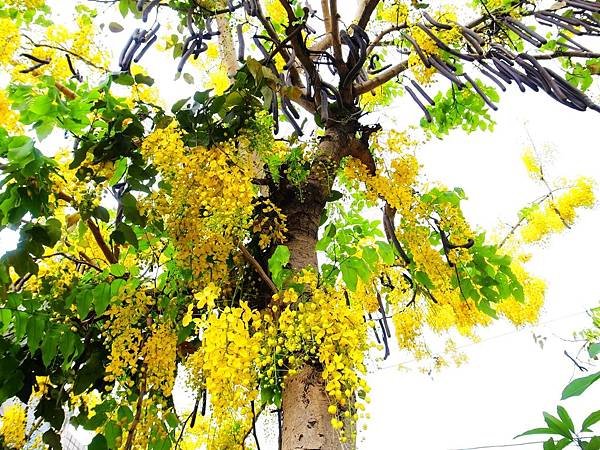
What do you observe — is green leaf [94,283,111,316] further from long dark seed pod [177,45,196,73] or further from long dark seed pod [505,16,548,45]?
long dark seed pod [505,16,548,45]

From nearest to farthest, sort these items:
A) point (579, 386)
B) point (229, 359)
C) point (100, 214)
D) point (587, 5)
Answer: point (579, 386) < point (229, 359) < point (100, 214) < point (587, 5)

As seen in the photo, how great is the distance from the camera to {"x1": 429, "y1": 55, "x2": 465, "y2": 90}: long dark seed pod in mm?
1365

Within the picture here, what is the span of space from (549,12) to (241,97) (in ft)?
3.72

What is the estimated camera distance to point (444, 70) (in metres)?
1.44

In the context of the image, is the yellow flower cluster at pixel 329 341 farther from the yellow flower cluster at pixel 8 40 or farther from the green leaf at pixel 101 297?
the yellow flower cluster at pixel 8 40

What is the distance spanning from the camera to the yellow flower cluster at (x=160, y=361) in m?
1.16

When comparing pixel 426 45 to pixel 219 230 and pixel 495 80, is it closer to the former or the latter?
pixel 495 80

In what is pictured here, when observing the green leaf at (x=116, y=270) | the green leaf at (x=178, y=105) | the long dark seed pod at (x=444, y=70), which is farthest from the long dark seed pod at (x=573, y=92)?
the green leaf at (x=116, y=270)

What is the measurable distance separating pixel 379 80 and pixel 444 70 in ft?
0.93

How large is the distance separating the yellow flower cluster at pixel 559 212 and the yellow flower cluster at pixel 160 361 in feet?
7.12

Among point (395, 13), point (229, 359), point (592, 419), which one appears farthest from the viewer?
point (395, 13)

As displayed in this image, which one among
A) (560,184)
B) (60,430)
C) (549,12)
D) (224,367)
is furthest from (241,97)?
(560,184)

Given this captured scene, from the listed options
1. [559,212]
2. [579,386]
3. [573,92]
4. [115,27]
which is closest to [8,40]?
[115,27]

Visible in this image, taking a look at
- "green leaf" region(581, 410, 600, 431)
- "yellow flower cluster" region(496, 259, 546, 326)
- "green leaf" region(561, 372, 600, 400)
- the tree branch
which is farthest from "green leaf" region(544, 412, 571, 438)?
"yellow flower cluster" region(496, 259, 546, 326)
